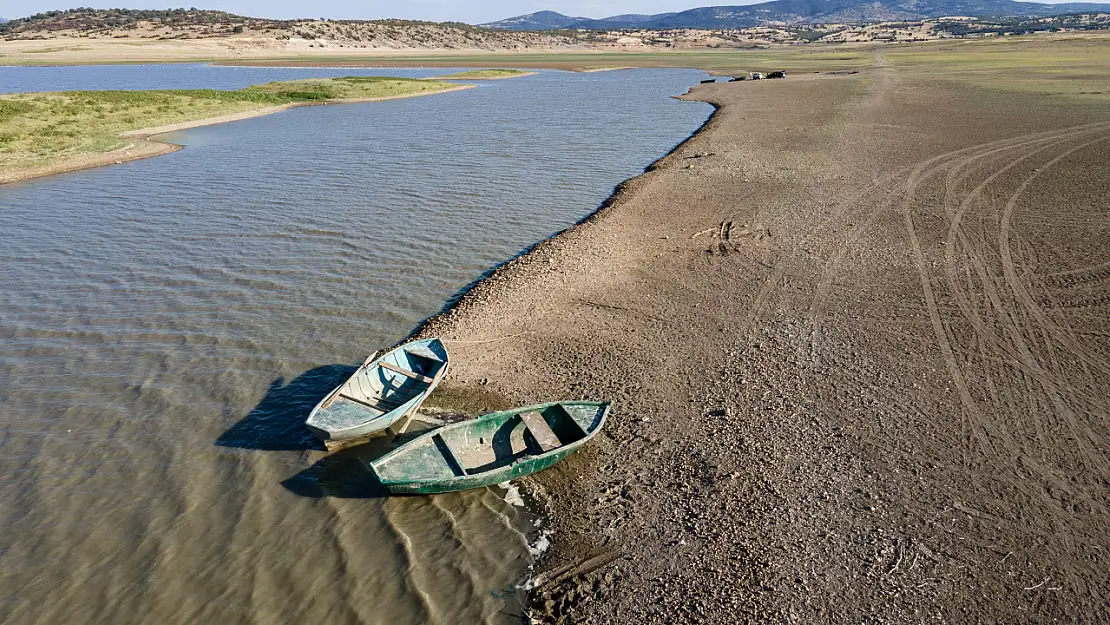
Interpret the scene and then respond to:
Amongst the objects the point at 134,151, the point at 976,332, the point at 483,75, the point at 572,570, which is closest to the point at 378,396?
the point at 572,570

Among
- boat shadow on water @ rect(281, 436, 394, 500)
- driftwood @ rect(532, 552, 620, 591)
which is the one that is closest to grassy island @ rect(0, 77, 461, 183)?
boat shadow on water @ rect(281, 436, 394, 500)

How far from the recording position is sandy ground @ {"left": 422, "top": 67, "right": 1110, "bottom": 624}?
28.9ft

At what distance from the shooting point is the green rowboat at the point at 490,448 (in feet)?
34.1

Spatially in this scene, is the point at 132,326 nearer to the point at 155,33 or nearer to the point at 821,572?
the point at 821,572

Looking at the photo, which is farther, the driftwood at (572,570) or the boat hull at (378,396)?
the boat hull at (378,396)

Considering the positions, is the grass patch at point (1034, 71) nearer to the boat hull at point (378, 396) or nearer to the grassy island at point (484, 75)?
the grassy island at point (484, 75)

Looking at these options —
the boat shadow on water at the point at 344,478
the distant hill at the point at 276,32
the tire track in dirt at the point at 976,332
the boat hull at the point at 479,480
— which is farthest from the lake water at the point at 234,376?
the distant hill at the point at 276,32

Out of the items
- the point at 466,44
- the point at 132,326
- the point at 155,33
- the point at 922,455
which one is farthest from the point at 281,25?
the point at 922,455

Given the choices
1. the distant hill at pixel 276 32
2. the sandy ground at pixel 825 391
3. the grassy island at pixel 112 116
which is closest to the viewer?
the sandy ground at pixel 825 391

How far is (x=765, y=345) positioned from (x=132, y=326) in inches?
586

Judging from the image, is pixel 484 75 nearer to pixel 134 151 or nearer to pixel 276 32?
pixel 134 151

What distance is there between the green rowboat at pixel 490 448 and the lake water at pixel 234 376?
0.48 metres

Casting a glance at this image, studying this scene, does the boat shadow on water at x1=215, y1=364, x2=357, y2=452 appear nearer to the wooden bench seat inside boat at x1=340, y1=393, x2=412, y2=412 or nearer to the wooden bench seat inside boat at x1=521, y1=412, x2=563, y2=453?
the wooden bench seat inside boat at x1=340, y1=393, x2=412, y2=412

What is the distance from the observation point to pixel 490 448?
38.4ft
